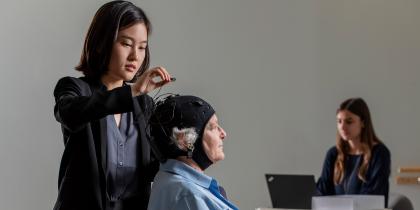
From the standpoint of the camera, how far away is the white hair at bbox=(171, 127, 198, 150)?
199cm

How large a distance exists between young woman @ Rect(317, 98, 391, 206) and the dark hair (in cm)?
296

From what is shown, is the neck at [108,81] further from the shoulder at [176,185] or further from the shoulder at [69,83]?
the shoulder at [176,185]

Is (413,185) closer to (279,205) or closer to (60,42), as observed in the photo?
(279,205)

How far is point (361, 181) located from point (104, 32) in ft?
10.0

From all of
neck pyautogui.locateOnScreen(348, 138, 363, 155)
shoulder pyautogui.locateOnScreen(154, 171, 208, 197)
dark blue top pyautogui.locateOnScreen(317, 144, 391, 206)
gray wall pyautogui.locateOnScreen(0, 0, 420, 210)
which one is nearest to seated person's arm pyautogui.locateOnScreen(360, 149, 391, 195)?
dark blue top pyautogui.locateOnScreen(317, 144, 391, 206)

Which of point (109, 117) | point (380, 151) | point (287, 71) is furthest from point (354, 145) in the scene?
point (109, 117)

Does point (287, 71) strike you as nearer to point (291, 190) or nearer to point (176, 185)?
point (291, 190)

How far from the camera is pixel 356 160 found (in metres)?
4.68

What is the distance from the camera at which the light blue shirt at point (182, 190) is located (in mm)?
1863

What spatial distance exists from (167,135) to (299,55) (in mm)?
3563

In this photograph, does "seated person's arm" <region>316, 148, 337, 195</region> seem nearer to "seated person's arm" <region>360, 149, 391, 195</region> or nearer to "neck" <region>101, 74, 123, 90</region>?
"seated person's arm" <region>360, 149, 391, 195</region>

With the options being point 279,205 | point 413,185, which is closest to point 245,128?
point 413,185

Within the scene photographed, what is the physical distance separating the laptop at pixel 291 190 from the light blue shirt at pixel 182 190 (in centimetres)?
178

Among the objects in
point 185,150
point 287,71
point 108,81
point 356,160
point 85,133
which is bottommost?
point 356,160
